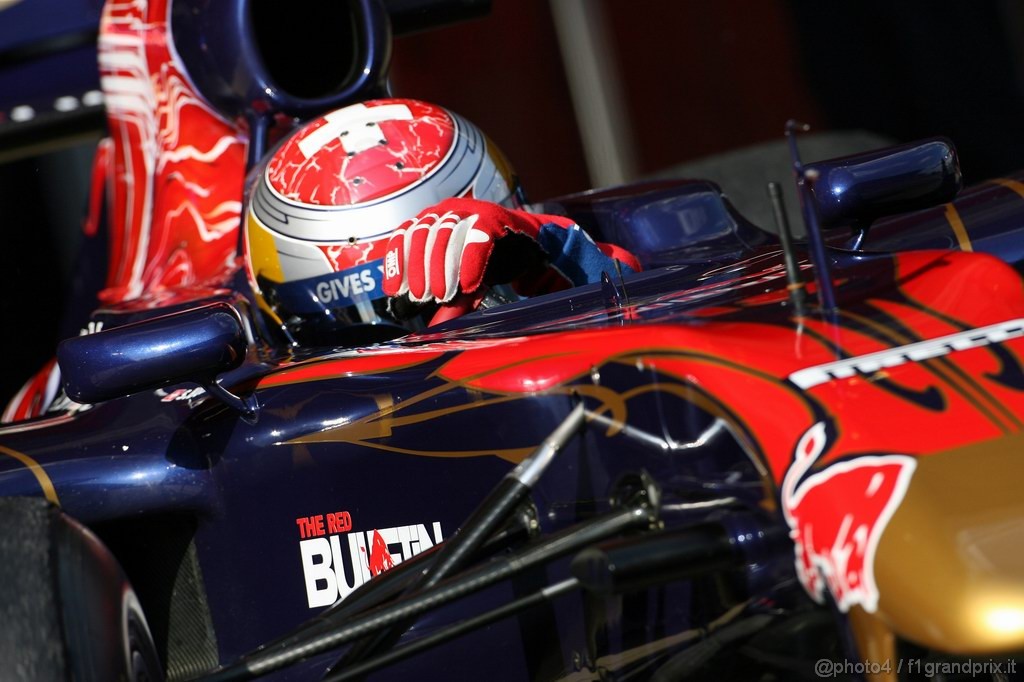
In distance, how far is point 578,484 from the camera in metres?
1.75

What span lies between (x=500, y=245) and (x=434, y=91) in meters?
4.51

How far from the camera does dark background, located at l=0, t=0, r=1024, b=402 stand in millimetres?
5723

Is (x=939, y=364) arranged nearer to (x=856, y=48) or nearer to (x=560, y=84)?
(x=856, y=48)

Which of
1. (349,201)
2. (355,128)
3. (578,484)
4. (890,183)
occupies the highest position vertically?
(355,128)

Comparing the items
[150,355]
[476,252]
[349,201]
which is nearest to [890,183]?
[476,252]

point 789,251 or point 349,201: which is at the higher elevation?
point 349,201

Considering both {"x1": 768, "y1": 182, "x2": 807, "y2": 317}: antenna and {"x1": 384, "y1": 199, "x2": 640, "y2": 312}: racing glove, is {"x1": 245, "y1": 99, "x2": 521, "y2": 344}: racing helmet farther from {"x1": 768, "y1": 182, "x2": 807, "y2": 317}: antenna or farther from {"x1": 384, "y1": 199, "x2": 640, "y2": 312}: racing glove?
{"x1": 768, "y1": 182, "x2": 807, "y2": 317}: antenna

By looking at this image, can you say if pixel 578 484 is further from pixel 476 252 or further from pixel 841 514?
pixel 476 252

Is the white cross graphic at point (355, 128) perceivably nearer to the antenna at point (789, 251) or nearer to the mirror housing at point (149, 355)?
the mirror housing at point (149, 355)

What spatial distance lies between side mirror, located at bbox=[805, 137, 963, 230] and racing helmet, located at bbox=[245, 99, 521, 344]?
25.3 inches

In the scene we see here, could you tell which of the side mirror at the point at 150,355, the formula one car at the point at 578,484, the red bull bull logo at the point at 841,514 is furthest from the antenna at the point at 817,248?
the side mirror at the point at 150,355

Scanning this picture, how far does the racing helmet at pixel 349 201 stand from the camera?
249 cm

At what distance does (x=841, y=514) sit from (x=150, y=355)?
1.00 meters

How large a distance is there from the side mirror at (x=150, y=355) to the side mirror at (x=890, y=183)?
3.45 ft
